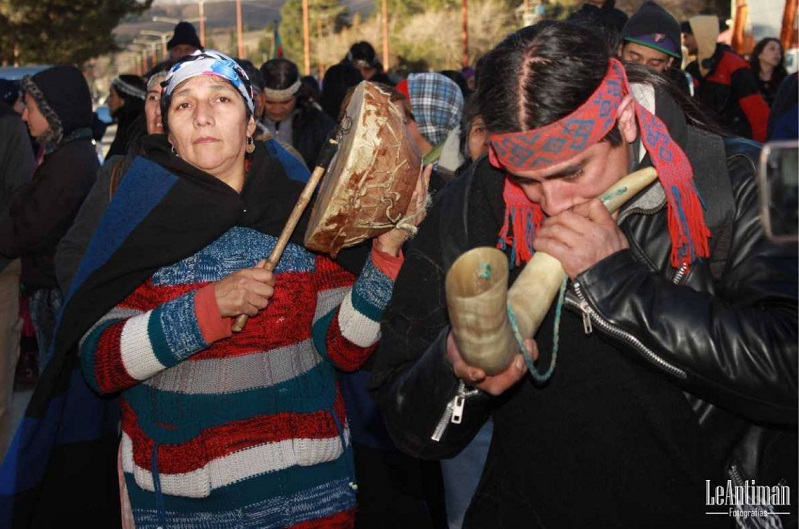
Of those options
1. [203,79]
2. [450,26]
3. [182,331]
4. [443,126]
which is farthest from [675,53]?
[450,26]

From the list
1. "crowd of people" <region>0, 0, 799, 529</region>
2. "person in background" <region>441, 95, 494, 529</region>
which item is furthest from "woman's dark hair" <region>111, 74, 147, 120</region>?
"person in background" <region>441, 95, 494, 529</region>

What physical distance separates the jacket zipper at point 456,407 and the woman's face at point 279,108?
5.68 m

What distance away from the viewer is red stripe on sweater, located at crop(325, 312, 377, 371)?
3.04 metres

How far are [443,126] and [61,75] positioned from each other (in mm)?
1989

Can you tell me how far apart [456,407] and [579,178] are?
1.70 feet

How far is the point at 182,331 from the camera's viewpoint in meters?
2.85

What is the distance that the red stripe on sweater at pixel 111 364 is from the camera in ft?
9.52

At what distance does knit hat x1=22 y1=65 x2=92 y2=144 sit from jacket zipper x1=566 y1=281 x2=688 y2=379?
392cm

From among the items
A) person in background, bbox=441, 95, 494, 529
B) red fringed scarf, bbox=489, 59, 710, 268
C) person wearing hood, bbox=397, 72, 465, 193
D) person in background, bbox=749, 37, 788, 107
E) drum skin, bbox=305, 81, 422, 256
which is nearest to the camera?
red fringed scarf, bbox=489, 59, 710, 268

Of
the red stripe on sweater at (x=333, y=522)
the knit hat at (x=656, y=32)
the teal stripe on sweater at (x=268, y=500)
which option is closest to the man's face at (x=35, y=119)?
the teal stripe on sweater at (x=268, y=500)

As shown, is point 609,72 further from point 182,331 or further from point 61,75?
point 61,75

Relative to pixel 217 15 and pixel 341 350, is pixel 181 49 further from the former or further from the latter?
pixel 217 15

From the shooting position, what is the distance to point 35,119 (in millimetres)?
5352

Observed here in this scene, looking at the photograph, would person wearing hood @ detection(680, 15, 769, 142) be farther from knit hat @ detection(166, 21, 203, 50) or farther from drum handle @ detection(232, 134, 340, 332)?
drum handle @ detection(232, 134, 340, 332)
